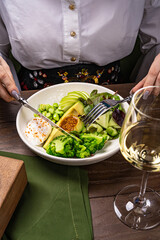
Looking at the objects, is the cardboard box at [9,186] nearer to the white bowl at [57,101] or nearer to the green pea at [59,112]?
the white bowl at [57,101]

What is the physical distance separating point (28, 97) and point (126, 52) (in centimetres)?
80

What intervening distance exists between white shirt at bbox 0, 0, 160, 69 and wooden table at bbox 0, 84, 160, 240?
1.63 ft

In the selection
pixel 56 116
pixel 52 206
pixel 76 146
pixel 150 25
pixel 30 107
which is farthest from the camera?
pixel 150 25

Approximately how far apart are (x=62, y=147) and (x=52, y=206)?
0.23m

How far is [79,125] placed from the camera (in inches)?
48.0

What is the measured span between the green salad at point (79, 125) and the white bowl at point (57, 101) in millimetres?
30

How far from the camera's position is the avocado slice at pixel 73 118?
1160mm

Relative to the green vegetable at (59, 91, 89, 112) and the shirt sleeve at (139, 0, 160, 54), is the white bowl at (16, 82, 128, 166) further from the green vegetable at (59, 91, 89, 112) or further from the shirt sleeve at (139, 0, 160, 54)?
the shirt sleeve at (139, 0, 160, 54)

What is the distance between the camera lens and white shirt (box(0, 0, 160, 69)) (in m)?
1.48

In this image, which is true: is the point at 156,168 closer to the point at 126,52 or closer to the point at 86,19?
the point at 86,19

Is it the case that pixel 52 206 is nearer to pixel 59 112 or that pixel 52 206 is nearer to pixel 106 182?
pixel 106 182

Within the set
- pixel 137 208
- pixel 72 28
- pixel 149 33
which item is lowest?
pixel 137 208

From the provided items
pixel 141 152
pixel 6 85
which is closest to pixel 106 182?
pixel 141 152

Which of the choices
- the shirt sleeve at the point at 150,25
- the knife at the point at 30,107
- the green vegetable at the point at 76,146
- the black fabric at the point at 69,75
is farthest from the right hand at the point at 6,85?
the shirt sleeve at the point at 150,25
